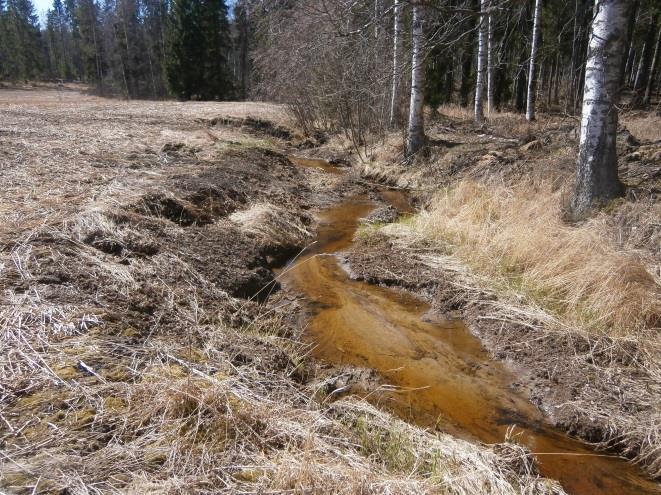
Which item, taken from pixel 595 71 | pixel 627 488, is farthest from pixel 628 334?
pixel 595 71

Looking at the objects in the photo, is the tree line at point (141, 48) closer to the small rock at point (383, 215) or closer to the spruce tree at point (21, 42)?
the spruce tree at point (21, 42)

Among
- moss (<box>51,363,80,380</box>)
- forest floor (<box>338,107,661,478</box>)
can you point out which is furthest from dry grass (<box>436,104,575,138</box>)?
moss (<box>51,363,80,380</box>)

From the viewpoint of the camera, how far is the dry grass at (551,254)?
3.99 m

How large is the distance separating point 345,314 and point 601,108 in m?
3.77

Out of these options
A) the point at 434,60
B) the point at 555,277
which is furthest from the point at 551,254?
the point at 434,60

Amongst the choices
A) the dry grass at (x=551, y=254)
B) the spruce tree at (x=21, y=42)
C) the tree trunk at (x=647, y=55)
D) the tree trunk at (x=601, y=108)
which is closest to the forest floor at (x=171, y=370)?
the dry grass at (x=551, y=254)

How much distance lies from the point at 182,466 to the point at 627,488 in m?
Answer: 2.60

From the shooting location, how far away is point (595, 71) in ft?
17.0

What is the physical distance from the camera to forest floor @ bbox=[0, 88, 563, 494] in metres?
2.08

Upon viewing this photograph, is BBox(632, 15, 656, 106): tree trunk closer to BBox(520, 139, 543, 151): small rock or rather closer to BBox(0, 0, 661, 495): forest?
BBox(0, 0, 661, 495): forest

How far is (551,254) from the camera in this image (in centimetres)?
489

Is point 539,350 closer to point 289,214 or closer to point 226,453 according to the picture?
point 226,453

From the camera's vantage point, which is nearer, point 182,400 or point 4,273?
point 182,400

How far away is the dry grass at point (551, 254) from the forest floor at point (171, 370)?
1.93 m
